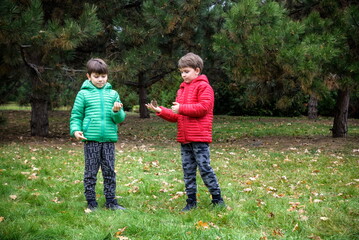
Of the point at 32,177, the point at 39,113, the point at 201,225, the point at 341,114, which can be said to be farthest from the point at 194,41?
the point at 201,225

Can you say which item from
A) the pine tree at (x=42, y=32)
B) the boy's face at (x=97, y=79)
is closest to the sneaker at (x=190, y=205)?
the boy's face at (x=97, y=79)

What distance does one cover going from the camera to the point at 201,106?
3803 mm

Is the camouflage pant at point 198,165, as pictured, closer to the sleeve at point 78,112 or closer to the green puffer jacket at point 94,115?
the green puffer jacket at point 94,115

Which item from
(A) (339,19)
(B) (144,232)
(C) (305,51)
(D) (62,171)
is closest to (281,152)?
(C) (305,51)

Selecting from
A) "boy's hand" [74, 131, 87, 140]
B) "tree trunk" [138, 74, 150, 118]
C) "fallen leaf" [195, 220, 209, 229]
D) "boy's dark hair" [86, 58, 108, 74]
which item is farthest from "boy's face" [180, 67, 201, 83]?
"tree trunk" [138, 74, 150, 118]

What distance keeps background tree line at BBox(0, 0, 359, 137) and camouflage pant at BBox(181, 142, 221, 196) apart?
3.84 metres

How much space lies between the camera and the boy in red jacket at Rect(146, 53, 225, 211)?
3826 mm

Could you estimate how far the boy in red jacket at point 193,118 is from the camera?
383cm

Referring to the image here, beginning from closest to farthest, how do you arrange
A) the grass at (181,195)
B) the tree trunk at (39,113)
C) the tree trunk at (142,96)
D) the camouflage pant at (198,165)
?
the grass at (181,195) < the camouflage pant at (198,165) < the tree trunk at (39,113) < the tree trunk at (142,96)

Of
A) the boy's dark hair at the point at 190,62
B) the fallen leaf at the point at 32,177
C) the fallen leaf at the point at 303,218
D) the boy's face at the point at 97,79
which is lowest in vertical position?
the fallen leaf at the point at 32,177

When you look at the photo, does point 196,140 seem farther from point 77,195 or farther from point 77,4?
point 77,4

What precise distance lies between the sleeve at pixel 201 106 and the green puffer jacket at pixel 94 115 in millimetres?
693

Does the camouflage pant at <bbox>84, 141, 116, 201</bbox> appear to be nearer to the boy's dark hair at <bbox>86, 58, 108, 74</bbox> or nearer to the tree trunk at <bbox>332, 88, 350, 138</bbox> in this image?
the boy's dark hair at <bbox>86, 58, 108, 74</bbox>

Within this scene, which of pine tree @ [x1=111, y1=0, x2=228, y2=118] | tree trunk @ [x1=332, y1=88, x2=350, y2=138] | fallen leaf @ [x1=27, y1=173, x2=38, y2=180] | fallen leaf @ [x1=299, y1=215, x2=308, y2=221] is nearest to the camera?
fallen leaf @ [x1=299, y1=215, x2=308, y2=221]
